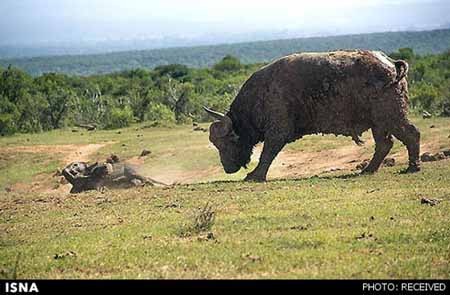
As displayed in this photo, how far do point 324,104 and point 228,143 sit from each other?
8.45ft

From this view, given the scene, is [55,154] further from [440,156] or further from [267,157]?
[440,156]

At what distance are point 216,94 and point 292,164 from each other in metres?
30.0

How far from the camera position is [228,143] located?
Answer: 54.9 feet

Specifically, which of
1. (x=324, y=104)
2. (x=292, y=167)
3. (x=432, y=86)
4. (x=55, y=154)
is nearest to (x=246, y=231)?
(x=324, y=104)

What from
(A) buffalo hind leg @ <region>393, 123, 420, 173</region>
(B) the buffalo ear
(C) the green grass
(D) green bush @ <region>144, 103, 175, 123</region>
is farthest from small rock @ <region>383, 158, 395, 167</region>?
(D) green bush @ <region>144, 103, 175, 123</region>

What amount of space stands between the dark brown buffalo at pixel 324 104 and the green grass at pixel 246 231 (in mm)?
1033

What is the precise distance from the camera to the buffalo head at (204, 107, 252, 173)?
54.4 ft

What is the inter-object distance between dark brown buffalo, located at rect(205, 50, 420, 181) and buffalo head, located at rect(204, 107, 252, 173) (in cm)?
2

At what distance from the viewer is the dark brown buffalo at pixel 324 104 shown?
15.2m

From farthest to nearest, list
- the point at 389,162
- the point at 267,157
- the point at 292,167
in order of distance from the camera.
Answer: the point at 292,167 → the point at 389,162 → the point at 267,157

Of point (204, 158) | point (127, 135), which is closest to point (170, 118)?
point (127, 135)

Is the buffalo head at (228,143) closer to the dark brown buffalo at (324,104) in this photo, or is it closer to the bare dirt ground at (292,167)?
the dark brown buffalo at (324,104)

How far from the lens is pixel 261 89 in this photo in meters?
16.3
